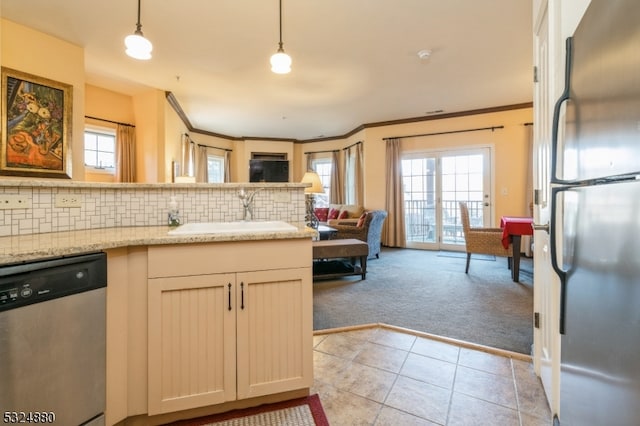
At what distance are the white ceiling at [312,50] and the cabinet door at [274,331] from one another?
7.56 ft

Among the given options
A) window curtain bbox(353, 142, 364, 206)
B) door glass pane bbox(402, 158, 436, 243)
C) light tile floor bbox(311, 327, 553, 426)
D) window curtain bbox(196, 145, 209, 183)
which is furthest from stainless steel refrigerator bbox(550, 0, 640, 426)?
window curtain bbox(196, 145, 209, 183)

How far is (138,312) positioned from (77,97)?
3.11m

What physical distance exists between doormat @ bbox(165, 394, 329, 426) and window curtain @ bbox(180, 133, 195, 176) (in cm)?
471

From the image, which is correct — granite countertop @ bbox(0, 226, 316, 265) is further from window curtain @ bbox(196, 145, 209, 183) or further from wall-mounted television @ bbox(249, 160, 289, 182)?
wall-mounted television @ bbox(249, 160, 289, 182)

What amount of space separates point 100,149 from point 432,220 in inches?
227

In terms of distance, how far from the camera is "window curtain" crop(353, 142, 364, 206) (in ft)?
21.3

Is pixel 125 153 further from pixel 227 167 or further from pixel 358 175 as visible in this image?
pixel 358 175

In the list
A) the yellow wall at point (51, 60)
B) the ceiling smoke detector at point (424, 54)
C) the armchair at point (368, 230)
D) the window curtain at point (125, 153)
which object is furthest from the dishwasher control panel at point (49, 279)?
the window curtain at point (125, 153)

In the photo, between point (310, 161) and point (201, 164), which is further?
point (310, 161)

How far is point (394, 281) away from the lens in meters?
3.60

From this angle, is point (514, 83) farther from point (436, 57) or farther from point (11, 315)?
point (11, 315)

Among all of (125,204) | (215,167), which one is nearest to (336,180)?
(215,167)

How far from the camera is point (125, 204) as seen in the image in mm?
1656

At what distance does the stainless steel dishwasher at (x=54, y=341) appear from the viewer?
918mm
